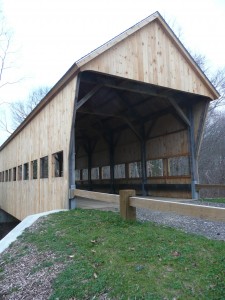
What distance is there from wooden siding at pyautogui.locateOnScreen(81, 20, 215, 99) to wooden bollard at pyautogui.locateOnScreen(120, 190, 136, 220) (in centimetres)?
367

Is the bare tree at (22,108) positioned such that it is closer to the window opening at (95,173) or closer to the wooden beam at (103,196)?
the window opening at (95,173)

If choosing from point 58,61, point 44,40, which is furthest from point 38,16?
point 58,61

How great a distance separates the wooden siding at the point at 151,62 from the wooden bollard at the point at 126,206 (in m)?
3.67

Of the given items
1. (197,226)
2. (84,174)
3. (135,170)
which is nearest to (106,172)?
(135,170)

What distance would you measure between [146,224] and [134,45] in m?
5.13

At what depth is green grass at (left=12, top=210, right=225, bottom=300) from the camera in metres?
2.71

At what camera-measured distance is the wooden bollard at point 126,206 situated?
183 inches

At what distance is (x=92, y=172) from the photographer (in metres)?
17.3

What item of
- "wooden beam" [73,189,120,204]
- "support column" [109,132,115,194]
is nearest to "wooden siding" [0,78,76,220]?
"wooden beam" [73,189,120,204]

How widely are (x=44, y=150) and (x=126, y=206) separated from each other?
5.97 metres

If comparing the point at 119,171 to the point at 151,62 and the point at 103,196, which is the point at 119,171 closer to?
the point at 151,62

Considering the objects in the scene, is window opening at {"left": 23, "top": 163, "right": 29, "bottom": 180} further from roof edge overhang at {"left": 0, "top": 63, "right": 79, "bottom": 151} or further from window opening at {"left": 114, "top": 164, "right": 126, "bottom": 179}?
window opening at {"left": 114, "top": 164, "right": 126, "bottom": 179}

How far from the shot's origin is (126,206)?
186 inches

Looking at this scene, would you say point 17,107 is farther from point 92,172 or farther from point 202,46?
point 202,46
